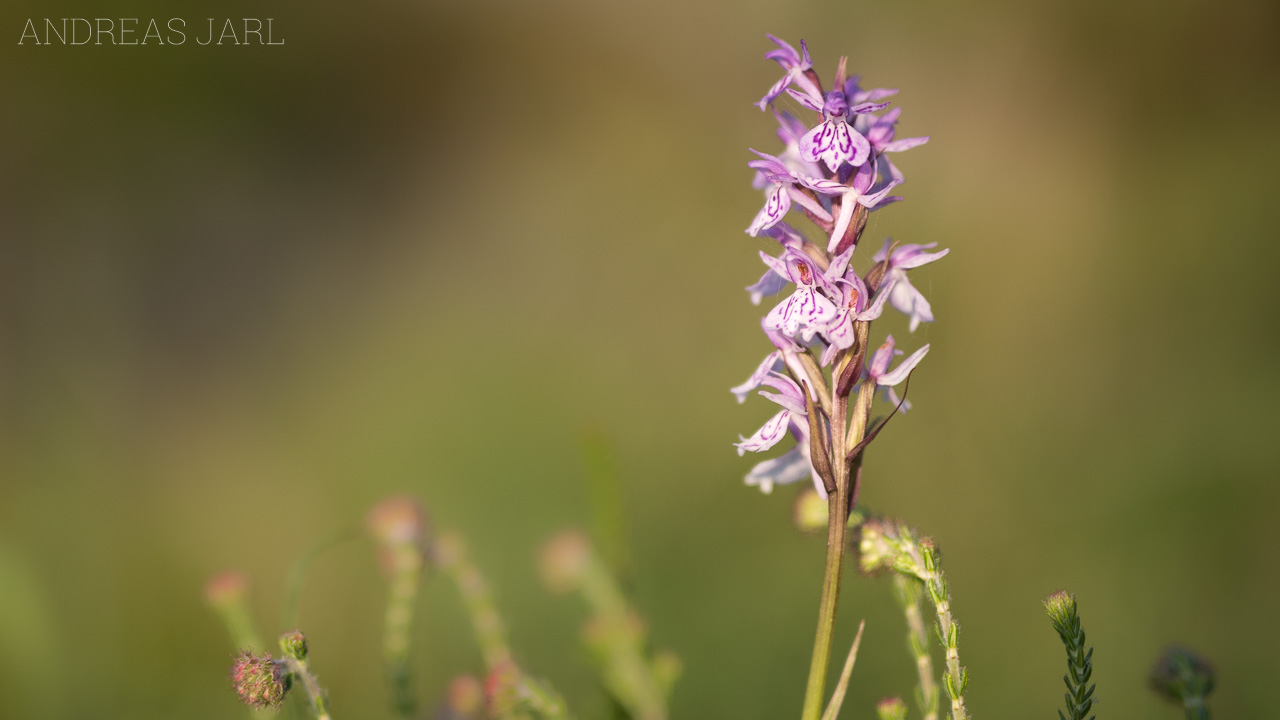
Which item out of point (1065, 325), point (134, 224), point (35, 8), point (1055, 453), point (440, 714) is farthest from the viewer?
point (134, 224)

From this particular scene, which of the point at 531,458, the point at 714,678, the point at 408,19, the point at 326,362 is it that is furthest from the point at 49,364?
the point at 714,678

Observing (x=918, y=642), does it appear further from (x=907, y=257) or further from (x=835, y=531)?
(x=907, y=257)

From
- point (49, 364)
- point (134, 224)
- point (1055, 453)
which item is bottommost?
point (1055, 453)

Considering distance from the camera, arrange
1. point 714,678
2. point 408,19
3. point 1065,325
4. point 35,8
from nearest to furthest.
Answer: point 714,678 < point 1065,325 < point 35,8 < point 408,19

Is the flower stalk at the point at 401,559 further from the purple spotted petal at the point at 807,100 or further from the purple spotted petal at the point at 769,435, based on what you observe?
the purple spotted petal at the point at 807,100

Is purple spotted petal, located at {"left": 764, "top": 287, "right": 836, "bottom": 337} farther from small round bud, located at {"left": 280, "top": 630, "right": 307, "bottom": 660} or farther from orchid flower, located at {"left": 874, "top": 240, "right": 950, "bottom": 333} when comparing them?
small round bud, located at {"left": 280, "top": 630, "right": 307, "bottom": 660}

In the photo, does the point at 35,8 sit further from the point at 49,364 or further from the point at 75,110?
the point at 49,364

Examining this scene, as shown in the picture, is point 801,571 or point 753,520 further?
point 753,520

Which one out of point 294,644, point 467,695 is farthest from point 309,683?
point 467,695
